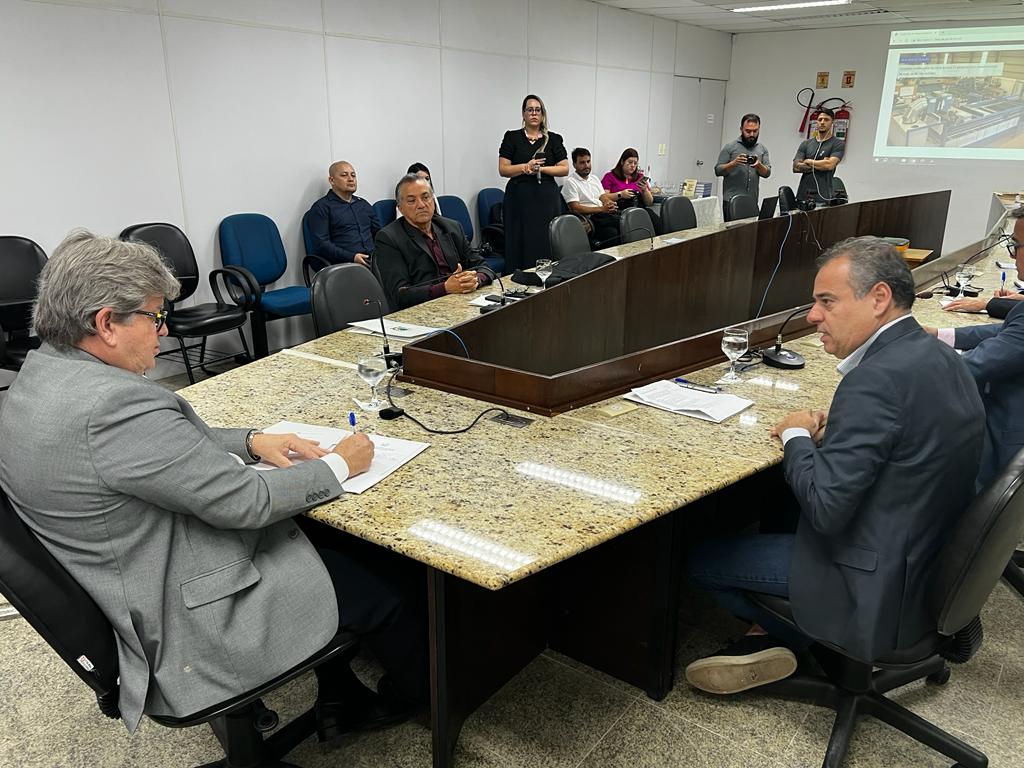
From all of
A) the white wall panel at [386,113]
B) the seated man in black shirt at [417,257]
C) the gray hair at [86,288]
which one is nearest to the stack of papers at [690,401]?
the gray hair at [86,288]

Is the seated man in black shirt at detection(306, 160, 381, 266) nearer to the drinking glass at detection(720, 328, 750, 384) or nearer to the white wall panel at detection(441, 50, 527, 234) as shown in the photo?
the white wall panel at detection(441, 50, 527, 234)

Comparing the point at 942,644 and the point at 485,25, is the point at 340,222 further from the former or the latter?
the point at 942,644

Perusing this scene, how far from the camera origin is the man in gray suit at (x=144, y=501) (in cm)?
121

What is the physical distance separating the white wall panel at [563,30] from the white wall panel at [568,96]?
0.10 meters

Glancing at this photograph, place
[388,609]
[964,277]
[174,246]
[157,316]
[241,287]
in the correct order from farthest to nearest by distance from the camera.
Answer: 1. [241,287]
2. [174,246]
3. [964,277]
4. [388,609]
5. [157,316]

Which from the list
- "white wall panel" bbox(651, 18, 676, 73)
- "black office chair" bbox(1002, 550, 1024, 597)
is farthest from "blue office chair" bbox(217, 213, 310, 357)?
"white wall panel" bbox(651, 18, 676, 73)

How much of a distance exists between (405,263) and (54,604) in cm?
263

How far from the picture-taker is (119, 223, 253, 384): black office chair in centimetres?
407

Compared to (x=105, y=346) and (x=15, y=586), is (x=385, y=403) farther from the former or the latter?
(x=15, y=586)

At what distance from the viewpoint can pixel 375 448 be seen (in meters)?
1.75

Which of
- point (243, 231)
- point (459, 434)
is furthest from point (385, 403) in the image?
point (243, 231)

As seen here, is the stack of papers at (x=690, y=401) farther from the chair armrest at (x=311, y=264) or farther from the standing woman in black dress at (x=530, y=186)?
the standing woman in black dress at (x=530, y=186)

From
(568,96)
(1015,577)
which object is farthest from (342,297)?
(568,96)

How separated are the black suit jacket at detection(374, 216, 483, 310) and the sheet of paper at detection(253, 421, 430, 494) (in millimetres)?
1698
